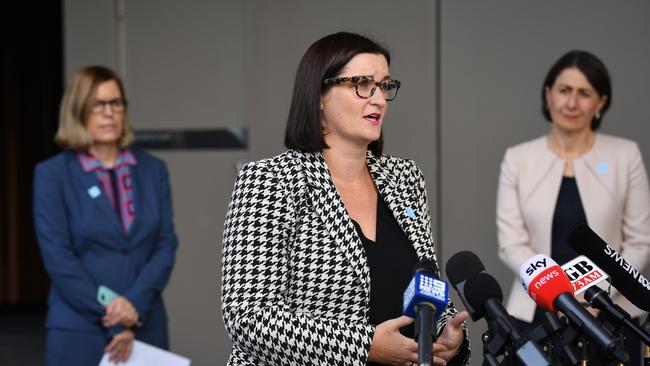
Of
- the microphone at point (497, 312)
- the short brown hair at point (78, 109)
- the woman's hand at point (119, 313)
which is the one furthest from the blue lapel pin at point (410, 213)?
the short brown hair at point (78, 109)

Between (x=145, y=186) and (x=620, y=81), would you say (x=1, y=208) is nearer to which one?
(x=145, y=186)

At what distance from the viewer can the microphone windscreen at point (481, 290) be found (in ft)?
6.62

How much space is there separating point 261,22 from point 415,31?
1.07 metres

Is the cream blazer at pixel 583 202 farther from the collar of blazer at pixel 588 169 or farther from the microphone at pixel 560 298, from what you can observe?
the microphone at pixel 560 298

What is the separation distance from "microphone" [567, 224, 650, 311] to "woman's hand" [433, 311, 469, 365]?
0.39 metres

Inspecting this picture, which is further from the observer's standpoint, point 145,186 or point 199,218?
Result: point 199,218

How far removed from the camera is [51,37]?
34.4 feet

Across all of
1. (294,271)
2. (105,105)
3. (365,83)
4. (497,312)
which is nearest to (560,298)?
(497,312)

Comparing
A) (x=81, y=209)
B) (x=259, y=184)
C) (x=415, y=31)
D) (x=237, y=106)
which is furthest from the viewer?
(x=237, y=106)

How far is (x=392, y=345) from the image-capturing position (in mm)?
2332

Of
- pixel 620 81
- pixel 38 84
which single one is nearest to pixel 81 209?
pixel 620 81

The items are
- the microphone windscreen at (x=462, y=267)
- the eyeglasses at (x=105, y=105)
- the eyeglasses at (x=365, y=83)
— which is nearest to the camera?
the microphone windscreen at (x=462, y=267)

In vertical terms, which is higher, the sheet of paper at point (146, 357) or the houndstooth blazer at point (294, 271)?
the houndstooth blazer at point (294, 271)

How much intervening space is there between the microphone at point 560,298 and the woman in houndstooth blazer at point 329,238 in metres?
0.31
